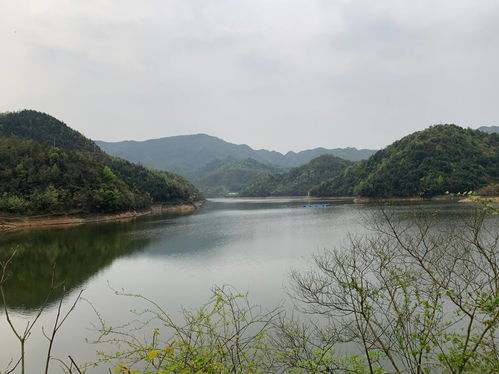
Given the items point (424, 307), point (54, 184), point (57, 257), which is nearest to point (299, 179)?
point (54, 184)

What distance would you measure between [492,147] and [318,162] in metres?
88.4

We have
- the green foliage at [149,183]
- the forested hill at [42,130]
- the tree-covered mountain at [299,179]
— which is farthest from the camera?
the tree-covered mountain at [299,179]

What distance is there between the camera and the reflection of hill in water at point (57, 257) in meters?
16.7

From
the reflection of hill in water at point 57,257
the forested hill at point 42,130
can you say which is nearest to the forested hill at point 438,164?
the reflection of hill in water at point 57,257

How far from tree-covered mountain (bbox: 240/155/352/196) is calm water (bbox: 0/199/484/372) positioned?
121 m

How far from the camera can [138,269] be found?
21.4m

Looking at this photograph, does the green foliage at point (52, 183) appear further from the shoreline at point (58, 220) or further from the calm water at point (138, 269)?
the calm water at point (138, 269)

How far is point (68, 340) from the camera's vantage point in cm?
1115

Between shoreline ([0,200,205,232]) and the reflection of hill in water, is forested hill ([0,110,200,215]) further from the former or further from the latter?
the reflection of hill in water

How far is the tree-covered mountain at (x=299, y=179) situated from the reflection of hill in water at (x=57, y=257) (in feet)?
398

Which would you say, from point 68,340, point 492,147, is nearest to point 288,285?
point 68,340

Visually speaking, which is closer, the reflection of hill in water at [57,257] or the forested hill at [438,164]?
the reflection of hill in water at [57,257]

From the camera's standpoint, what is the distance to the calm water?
13056 millimetres

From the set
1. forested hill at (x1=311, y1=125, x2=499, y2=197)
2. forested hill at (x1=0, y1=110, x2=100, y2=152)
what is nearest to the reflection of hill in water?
forested hill at (x1=0, y1=110, x2=100, y2=152)
